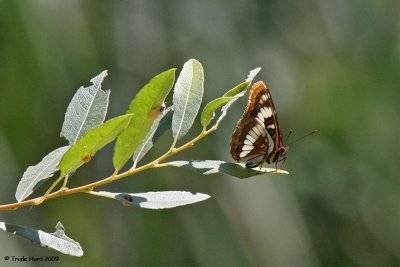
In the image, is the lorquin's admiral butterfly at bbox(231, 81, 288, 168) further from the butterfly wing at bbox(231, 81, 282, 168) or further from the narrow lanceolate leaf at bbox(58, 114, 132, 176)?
the narrow lanceolate leaf at bbox(58, 114, 132, 176)

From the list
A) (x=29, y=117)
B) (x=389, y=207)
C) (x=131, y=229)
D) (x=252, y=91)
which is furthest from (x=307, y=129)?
(x=252, y=91)

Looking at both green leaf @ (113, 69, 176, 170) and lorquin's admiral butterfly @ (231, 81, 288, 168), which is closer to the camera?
green leaf @ (113, 69, 176, 170)

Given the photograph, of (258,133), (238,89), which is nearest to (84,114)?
(238,89)

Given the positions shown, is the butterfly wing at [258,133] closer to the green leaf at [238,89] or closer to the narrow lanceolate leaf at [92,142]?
the green leaf at [238,89]

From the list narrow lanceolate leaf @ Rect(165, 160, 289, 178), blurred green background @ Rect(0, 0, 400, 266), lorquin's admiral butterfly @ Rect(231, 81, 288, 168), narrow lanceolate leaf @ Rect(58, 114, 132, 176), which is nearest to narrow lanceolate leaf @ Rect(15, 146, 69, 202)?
narrow lanceolate leaf @ Rect(58, 114, 132, 176)

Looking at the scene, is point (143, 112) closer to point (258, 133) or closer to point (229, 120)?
point (258, 133)

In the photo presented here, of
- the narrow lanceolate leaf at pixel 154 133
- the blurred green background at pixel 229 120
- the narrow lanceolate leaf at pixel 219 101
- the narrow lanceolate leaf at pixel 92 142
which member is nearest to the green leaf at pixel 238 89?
the narrow lanceolate leaf at pixel 219 101

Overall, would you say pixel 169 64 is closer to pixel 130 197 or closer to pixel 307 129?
pixel 307 129
